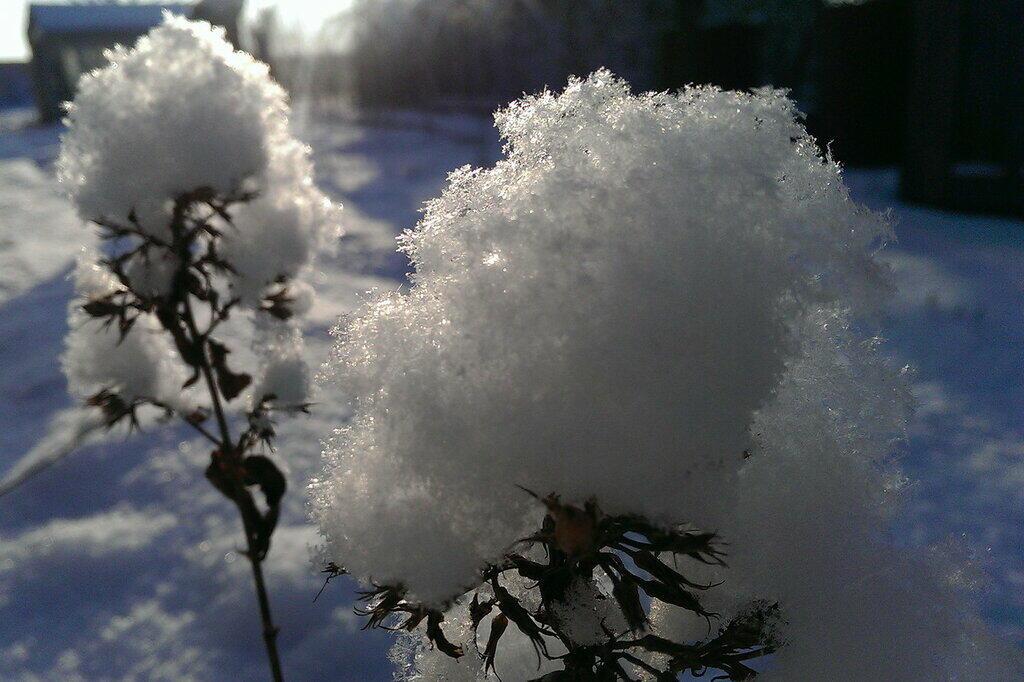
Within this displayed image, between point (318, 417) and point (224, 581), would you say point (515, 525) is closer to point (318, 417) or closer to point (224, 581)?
point (224, 581)

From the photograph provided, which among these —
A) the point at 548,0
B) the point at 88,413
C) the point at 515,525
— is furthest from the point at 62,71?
the point at 515,525

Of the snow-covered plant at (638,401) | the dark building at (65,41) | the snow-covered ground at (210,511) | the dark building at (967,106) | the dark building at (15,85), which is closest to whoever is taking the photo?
the snow-covered plant at (638,401)

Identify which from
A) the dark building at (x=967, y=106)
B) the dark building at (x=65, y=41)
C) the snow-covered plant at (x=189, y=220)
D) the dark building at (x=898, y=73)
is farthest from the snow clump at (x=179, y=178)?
the dark building at (x=65, y=41)

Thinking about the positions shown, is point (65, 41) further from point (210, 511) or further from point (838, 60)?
point (210, 511)

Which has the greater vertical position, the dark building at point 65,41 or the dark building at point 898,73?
the dark building at point 65,41

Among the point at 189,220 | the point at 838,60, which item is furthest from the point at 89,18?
the point at 189,220

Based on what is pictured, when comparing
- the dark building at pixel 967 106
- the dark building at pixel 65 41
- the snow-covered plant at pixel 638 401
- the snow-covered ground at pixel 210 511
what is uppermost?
the dark building at pixel 65 41

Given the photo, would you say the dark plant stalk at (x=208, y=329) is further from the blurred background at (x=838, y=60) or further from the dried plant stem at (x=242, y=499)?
the blurred background at (x=838, y=60)
